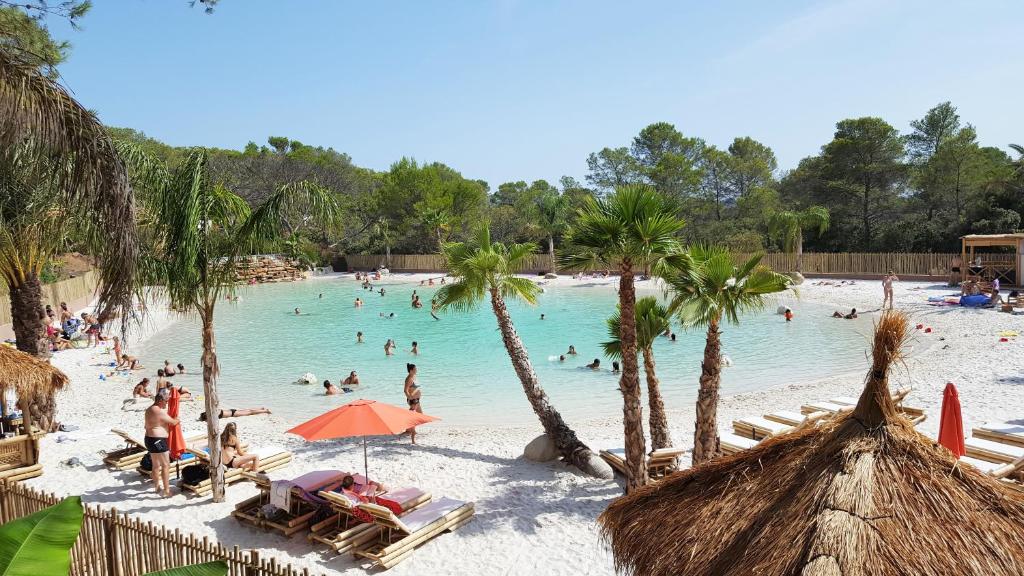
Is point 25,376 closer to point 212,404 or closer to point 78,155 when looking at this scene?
point 212,404

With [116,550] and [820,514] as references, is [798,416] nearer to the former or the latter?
[820,514]

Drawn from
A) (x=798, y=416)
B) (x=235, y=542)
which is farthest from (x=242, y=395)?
(x=798, y=416)

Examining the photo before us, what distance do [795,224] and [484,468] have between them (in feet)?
113

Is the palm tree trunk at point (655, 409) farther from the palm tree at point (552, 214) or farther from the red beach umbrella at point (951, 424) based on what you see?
the palm tree at point (552, 214)

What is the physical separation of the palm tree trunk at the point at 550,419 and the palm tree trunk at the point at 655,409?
93cm

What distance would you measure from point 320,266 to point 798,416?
170 feet

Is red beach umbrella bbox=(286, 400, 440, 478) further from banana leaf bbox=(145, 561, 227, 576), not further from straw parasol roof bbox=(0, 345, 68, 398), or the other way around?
banana leaf bbox=(145, 561, 227, 576)

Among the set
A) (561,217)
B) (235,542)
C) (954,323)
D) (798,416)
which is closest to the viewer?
(235,542)

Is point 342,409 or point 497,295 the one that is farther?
point 497,295

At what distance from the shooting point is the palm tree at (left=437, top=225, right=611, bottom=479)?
37.3 ft

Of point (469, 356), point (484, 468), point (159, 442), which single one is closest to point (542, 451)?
point (484, 468)

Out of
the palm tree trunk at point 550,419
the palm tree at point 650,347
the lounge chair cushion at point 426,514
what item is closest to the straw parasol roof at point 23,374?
the lounge chair cushion at point 426,514

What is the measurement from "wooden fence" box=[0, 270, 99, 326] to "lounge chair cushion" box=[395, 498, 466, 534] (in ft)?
74.6

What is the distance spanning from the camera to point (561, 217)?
168 feet
